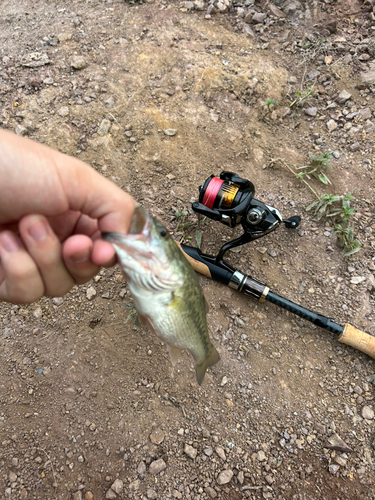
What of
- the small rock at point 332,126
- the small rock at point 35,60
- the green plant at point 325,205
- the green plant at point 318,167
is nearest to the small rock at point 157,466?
the green plant at point 325,205

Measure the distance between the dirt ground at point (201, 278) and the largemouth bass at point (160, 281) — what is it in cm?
101

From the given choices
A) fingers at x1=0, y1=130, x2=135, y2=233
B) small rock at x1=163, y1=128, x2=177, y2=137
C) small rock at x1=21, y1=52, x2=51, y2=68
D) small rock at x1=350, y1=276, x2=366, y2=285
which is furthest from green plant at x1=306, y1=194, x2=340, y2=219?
small rock at x1=21, y1=52, x2=51, y2=68

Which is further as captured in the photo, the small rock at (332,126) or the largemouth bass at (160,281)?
the small rock at (332,126)

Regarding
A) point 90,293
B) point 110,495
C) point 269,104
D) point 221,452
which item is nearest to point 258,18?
point 269,104

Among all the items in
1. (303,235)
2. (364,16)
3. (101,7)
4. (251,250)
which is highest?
(364,16)

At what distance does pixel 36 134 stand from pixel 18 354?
95.3 inches

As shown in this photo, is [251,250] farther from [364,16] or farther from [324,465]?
[364,16]

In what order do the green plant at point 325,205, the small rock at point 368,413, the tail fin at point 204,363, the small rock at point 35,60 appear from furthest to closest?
the small rock at point 35,60 < the green plant at point 325,205 < the small rock at point 368,413 < the tail fin at point 204,363

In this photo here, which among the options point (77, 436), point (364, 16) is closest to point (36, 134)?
point (77, 436)

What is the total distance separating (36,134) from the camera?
378cm

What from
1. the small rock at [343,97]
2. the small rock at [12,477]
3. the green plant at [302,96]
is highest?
the small rock at [343,97]

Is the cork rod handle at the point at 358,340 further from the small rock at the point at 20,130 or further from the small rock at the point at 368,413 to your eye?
the small rock at the point at 20,130

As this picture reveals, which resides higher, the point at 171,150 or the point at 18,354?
the point at 171,150

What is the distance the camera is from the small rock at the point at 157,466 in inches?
99.8
